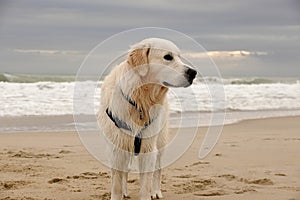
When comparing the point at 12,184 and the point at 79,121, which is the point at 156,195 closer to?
the point at 12,184

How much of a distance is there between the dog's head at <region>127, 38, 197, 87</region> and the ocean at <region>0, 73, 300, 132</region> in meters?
4.00

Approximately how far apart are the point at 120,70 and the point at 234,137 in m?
5.93

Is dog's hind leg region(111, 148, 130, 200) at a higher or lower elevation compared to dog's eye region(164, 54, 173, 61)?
lower

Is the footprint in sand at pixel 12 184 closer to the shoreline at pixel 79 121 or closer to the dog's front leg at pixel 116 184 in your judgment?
the dog's front leg at pixel 116 184

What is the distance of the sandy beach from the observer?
17.6 feet

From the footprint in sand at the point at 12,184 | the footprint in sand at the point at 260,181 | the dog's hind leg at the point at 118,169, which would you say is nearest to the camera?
the dog's hind leg at the point at 118,169

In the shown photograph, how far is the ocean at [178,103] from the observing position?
11.5m

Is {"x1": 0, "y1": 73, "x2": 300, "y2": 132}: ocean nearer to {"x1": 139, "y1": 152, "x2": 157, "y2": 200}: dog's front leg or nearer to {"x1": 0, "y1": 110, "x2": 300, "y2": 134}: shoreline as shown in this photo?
{"x1": 0, "y1": 110, "x2": 300, "y2": 134}: shoreline

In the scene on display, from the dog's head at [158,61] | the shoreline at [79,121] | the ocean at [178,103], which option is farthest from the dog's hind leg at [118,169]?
the shoreline at [79,121]

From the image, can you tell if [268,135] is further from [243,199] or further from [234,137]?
[243,199]

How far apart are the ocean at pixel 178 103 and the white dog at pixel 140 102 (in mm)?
3598

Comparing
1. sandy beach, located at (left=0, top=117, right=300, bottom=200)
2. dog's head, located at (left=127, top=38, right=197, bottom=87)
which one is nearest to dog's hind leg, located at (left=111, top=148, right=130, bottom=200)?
sandy beach, located at (left=0, top=117, right=300, bottom=200)

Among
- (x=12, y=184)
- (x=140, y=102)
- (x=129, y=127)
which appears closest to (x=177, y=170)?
(x=12, y=184)

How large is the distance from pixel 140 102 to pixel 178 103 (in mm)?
10057
